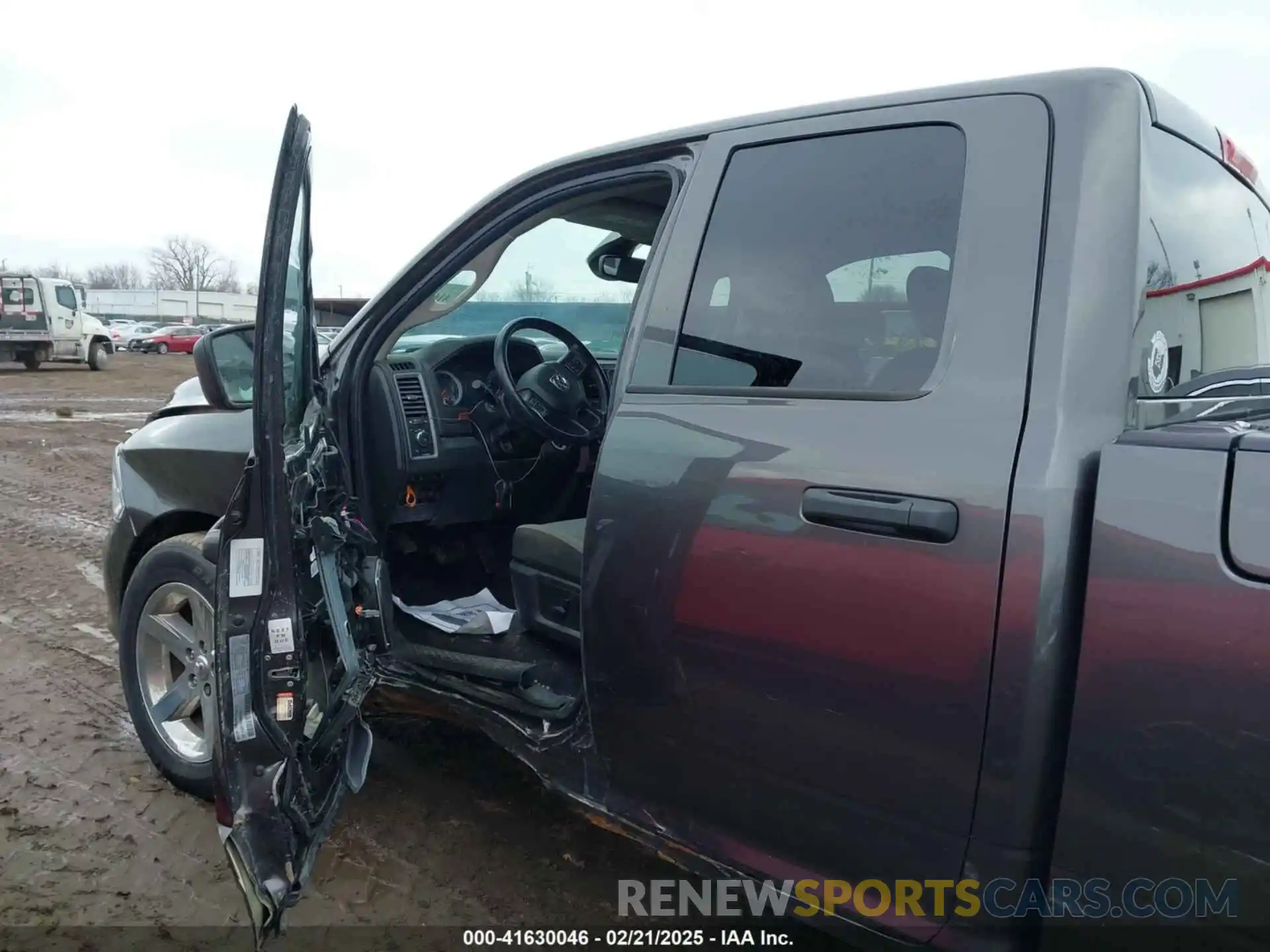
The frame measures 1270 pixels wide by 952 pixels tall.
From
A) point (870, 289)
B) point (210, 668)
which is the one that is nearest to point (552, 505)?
point (210, 668)

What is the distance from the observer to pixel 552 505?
3.58 metres

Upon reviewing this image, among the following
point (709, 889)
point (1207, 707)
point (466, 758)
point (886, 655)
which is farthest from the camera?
point (466, 758)

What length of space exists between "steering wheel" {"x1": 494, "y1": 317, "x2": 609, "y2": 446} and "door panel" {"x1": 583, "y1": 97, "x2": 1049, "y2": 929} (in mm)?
1179

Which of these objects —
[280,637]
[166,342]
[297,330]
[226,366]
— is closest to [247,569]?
[280,637]

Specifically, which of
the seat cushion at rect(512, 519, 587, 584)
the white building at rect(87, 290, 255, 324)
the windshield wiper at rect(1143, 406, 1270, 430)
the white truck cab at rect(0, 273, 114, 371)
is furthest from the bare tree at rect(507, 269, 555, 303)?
the white building at rect(87, 290, 255, 324)

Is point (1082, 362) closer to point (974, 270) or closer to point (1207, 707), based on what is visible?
point (974, 270)

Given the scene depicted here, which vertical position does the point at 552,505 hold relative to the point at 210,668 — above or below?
above

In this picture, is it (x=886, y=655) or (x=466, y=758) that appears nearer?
(x=886, y=655)

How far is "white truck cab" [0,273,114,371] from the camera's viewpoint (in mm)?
20875

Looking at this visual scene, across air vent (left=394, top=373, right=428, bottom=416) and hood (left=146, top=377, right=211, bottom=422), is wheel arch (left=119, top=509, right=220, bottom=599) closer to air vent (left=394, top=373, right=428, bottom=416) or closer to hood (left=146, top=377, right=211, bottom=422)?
hood (left=146, top=377, right=211, bottom=422)

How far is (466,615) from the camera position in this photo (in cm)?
307

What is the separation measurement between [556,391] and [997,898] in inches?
85.9

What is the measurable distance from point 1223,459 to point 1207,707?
35 centimetres

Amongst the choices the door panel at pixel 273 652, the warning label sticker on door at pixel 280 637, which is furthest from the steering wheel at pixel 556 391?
the warning label sticker on door at pixel 280 637
